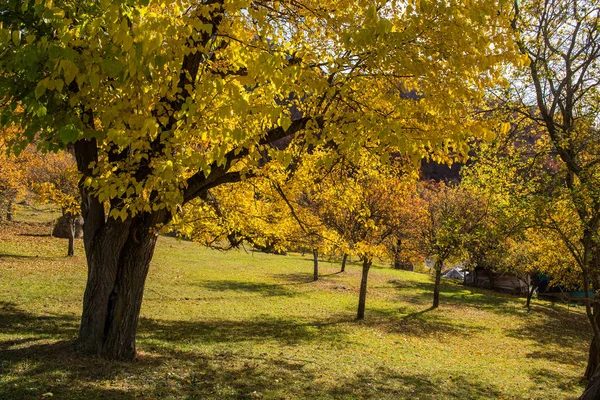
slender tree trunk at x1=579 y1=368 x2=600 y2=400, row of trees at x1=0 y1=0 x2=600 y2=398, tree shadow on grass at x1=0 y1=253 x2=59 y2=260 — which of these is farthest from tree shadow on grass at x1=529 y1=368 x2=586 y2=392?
tree shadow on grass at x1=0 y1=253 x2=59 y2=260

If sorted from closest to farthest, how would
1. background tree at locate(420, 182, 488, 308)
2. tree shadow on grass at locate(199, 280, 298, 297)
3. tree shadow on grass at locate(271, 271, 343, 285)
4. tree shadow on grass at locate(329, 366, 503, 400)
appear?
1. tree shadow on grass at locate(329, 366, 503, 400)
2. background tree at locate(420, 182, 488, 308)
3. tree shadow on grass at locate(199, 280, 298, 297)
4. tree shadow on grass at locate(271, 271, 343, 285)

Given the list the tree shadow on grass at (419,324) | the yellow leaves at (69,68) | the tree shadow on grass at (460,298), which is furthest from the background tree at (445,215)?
the yellow leaves at (69,68)

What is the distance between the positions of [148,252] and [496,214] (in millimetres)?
7731

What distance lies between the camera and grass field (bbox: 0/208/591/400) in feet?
23.0

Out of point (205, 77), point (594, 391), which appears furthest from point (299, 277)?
point (205, 77)

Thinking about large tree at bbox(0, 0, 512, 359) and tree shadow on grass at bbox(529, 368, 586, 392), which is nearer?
large tree at bbox(0, 0, 512, 359)

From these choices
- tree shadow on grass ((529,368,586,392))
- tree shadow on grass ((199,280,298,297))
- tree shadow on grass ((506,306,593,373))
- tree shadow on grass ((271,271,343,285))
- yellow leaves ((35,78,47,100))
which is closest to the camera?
yellow leaves ((35,78,47,100))

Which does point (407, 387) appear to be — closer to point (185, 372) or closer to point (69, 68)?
point (185, 372)

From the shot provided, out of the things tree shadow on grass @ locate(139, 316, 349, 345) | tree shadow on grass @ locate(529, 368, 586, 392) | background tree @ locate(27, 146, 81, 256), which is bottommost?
tree shadow on grass @ locate(529, 368, 586, 392)

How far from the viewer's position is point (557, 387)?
1144cm

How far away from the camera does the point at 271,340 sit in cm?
1263

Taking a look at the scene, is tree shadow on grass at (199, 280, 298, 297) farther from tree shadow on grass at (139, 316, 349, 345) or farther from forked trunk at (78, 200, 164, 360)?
forked trunk at (78, 200, 164, 360)

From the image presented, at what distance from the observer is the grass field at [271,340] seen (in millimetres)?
7008

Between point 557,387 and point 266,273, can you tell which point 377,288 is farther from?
point 557,387
